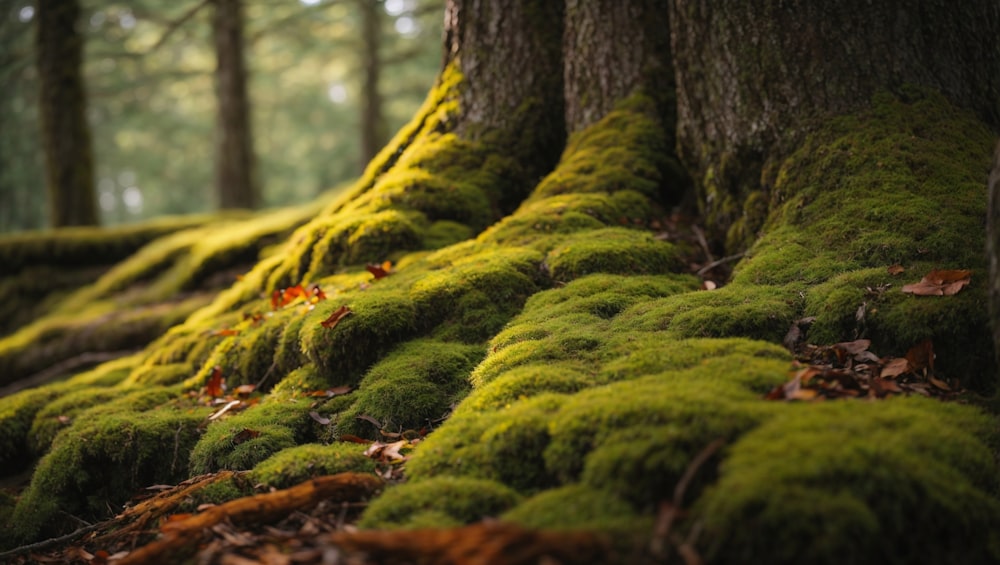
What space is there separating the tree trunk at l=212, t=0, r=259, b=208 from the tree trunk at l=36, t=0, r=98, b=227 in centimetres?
281

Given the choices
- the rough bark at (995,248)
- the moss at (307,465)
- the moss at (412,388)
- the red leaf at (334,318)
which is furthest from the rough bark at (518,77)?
the rough bark at (995,248)

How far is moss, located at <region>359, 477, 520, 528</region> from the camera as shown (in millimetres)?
2279

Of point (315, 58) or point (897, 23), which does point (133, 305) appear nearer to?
point (897, 23)

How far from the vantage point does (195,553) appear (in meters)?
2.38

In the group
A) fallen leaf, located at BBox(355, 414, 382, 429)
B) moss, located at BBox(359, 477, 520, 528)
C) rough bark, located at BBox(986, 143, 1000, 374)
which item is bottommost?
fallen leaf, located at BBox(355, 414, 382, 429)

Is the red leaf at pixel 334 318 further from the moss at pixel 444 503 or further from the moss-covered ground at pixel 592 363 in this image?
the moss at pixel 444 503

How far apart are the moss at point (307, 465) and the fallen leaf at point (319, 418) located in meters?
0.60

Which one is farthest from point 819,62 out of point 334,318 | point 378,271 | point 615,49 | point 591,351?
point 334,318

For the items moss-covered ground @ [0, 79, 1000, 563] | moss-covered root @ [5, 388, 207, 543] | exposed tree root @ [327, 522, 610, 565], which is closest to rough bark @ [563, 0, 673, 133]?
moss-covered ground @ [0, 79, 1000, 563]

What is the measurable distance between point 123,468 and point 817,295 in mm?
4180

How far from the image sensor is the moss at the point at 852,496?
1.78m

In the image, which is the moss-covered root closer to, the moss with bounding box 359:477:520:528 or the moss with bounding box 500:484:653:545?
the moss with bounding box 359:477:520:528

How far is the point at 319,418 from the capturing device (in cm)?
Result: 378

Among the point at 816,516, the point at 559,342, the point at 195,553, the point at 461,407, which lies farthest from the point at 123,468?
the point at 816,516
